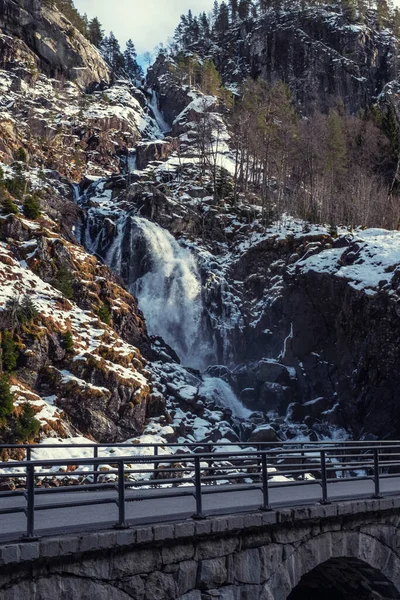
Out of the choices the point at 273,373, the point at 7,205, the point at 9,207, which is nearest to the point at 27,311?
the point at 9,207

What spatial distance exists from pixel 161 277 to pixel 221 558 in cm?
3448

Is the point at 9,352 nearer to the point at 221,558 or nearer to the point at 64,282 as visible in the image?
the point at 64,282

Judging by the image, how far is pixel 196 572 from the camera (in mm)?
9188

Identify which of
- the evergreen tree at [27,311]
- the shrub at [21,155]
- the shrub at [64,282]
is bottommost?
the evergreen tree at [27,311]

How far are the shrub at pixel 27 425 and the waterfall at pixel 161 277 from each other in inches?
607

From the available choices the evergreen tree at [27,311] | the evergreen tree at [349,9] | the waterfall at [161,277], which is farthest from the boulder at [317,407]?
the evergreen tree at [349,9]

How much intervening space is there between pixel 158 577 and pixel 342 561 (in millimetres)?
4997

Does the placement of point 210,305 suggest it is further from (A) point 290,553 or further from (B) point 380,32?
(B) point 380,32

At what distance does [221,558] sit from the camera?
9.54m

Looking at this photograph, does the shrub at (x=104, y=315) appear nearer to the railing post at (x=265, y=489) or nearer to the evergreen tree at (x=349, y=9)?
the railing post at (x=265, y=489)

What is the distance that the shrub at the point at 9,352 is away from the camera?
1088 inches

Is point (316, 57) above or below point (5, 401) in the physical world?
above

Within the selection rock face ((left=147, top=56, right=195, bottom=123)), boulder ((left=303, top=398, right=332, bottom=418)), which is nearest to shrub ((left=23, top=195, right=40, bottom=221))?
boulder ((left=303, top=398, right=332, bottom=418))

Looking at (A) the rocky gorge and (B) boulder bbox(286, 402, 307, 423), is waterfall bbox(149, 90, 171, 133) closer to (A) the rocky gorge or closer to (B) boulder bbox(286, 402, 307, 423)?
(A) the rocky gorge
